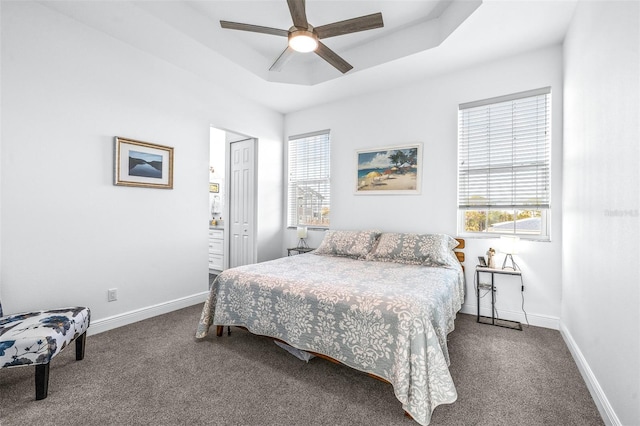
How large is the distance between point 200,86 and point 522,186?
396 cm

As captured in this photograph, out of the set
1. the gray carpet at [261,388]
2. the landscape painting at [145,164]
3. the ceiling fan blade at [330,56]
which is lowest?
the gray carpet at [261,388]

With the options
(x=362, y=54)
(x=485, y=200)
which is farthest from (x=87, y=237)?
(x=485, y=200)

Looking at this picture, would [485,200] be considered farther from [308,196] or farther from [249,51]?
[249,51]

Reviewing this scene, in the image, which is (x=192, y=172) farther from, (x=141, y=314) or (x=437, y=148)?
(x=437, y=148)

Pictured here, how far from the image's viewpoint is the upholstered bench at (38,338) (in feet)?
5.42

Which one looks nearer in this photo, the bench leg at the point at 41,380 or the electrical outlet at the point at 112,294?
the bench leg at the point at 41,380

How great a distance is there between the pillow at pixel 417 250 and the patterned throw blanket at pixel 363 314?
162 mm

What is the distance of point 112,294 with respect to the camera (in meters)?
2.85

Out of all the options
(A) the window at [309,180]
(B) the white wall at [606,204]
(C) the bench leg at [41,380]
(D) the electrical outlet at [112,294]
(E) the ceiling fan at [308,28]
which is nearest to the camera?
(B) the white wall at [606,204]

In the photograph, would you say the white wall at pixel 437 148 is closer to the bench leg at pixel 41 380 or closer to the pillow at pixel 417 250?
the pillow at pixel 417 250

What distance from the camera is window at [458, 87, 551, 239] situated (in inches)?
118

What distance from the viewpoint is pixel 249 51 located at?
3412 millimetres

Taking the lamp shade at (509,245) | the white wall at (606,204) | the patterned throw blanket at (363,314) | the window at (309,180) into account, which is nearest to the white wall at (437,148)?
the window at (309,180)

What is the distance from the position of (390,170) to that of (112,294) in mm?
3481
